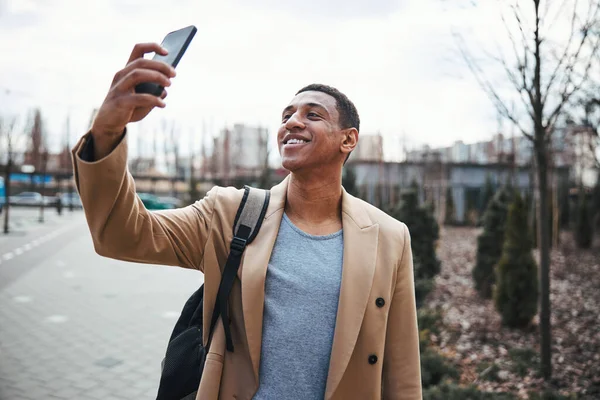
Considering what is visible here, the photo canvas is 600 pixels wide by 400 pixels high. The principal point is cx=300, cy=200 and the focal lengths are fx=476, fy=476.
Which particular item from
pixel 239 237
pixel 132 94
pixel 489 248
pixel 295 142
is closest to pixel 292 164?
pixel 295 142

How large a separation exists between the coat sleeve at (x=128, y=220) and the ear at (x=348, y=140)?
54 centimetres

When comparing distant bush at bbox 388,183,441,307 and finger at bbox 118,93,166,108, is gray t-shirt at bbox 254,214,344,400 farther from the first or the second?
distant bush at bbox 388,183,441,307

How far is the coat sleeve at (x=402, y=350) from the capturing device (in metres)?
1.81

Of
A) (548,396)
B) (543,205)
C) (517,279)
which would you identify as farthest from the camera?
(517,279)

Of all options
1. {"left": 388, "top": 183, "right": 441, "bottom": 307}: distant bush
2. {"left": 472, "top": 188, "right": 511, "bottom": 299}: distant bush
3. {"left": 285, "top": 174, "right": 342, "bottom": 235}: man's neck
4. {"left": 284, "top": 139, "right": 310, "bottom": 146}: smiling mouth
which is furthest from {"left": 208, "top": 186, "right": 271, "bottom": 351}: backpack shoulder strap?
{"left": 472, "top": 188, "right": 511, "bottom": 299}: distant bush

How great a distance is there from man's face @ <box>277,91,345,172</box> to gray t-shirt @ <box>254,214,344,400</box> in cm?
36

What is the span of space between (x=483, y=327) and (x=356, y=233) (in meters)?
6.60

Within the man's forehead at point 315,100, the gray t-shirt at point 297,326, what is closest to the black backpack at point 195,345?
the gray t-shirt at point 297,326

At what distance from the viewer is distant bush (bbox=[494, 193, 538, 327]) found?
750cm

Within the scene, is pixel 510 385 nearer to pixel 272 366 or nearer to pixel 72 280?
pixel 272 366

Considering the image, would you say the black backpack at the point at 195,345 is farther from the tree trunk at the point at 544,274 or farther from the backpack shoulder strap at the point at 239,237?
the tree trunk at the point at 544,274

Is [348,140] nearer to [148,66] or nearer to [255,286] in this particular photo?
[255,286]

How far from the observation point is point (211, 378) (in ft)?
5.39

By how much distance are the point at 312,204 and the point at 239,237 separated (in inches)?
13.6
